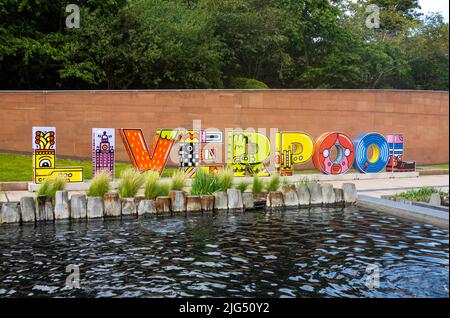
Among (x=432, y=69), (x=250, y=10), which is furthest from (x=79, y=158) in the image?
(x=432, y=69)

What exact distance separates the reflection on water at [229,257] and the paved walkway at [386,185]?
12.3 ft

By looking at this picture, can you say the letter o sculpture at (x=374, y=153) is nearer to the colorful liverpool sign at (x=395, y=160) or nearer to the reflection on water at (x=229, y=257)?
the colorful liverpool sign at (x=395, y=160)

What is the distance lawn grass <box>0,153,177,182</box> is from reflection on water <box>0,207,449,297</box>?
726 cm

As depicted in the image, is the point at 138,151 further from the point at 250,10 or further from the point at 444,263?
the point at 250,10

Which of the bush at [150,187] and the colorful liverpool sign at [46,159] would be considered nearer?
the bush at [150,187]

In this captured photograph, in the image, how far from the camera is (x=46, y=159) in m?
19.5

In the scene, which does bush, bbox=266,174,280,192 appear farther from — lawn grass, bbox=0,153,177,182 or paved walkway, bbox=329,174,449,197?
lawn grass, bbox=0,153,177,182

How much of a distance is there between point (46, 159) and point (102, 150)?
2053 mm

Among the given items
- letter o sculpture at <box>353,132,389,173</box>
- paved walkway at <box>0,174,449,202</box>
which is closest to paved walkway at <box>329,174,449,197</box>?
paved walkway at <box>0,174,449,202</box>

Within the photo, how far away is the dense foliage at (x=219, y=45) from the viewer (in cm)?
2892

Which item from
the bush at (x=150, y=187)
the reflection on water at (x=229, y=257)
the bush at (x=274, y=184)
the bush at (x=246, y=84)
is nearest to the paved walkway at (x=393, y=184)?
the bush at (x=274, y=184)

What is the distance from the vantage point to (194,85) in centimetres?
3189
